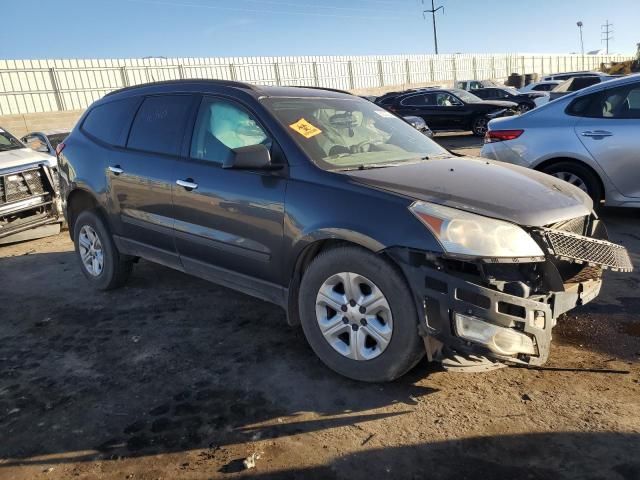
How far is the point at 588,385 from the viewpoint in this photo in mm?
3092

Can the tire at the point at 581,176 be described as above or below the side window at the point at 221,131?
below

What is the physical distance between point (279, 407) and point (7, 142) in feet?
22.5

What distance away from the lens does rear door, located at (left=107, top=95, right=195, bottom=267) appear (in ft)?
13.7

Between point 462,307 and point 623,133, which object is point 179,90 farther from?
point 623,133

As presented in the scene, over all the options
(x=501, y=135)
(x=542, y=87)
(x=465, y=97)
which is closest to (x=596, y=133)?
(x=501, y=135)

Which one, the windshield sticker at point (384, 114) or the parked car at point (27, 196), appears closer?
the windshield sticker at point (384, 114)

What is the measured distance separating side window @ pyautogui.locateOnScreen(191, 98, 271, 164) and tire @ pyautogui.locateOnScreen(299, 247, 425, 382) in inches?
42.0

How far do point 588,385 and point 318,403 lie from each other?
5.04 feet

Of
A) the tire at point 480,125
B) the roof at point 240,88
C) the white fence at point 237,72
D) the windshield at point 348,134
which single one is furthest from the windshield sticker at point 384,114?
the tire at point 480,125

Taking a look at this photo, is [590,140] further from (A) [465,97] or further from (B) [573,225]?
(A) [465,97]

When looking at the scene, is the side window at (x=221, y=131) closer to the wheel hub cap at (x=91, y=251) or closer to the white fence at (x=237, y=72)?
the wheel hub cap at (x=91, y=251)

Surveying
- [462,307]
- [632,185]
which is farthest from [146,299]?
[632,185]

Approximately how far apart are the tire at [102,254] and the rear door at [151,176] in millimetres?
280

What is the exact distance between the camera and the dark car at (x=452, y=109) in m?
17.3
